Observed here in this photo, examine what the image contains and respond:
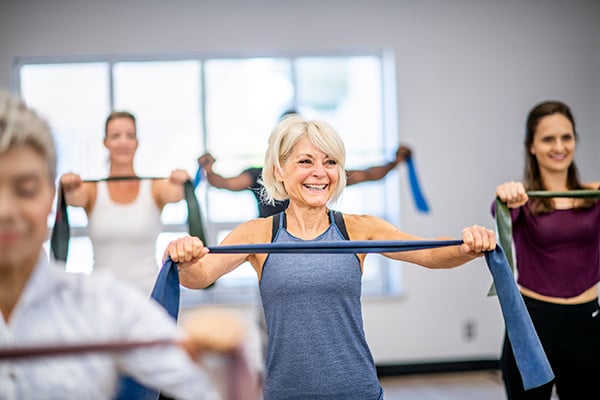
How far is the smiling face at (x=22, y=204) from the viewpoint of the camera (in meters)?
0.97

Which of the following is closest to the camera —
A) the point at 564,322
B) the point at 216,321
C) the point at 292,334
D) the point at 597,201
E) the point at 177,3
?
the point at 216,321

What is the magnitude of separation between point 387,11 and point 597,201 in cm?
309

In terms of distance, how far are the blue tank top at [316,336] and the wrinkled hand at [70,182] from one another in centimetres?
148

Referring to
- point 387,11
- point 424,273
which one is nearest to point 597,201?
point 424,273

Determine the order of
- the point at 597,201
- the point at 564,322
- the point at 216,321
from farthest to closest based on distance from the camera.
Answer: the point at 597,201 < the point at 564,322 < the point at 216,321

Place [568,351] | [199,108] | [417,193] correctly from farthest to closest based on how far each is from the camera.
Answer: [199,108], [417,193], [568,351]

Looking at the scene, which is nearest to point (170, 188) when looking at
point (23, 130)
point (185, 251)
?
point (185, 251)

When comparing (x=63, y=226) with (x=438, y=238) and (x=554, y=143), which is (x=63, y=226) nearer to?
(x=438, y=238)

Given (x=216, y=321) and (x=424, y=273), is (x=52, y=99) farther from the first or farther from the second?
(x=216, y=321)

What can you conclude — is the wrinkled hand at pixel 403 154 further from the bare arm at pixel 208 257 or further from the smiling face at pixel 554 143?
the bare arm at pixel 208 257

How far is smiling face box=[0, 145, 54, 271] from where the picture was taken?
965 mm

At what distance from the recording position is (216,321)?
0.92 m

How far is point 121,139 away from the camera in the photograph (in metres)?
3.12

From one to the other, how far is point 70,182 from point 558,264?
2.10m
